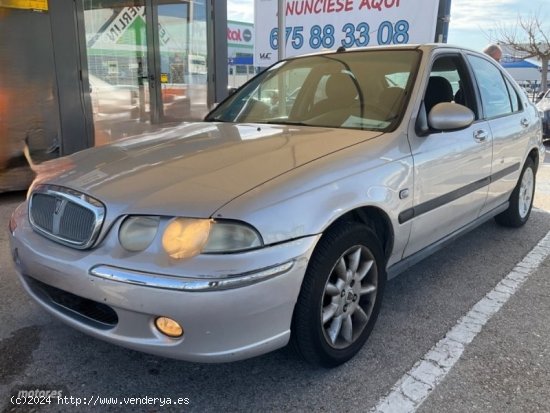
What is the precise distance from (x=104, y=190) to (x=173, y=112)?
5682 mm

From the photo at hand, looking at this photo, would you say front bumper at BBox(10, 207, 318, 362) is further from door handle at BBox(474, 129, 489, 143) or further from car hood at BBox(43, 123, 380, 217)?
door handle at BBox(474, 129, 489, 143)

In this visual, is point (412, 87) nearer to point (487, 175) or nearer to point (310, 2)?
point (487, 175)

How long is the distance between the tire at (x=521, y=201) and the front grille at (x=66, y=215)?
3.76 metres

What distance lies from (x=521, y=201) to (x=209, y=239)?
376 centimetres

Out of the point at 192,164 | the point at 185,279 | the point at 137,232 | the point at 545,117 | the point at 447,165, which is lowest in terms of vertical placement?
the point at 545,117

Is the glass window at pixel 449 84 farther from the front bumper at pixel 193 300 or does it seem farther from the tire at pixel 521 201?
the front bumper at pixel 193 300

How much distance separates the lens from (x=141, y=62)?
7.33 metres

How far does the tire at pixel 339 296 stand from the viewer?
7.45 ft

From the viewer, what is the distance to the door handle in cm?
352

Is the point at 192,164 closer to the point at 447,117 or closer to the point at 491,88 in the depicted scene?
the point at 447,117

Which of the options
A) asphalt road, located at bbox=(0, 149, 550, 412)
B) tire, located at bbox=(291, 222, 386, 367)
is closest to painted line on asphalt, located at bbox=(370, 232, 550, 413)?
asphalt road, located at bbox=(0, 149, 550, 412)

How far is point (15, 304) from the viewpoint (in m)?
3.20

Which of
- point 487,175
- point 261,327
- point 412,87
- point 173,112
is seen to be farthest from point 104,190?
point 173,112

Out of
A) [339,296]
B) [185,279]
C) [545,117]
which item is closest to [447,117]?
[339,296]
